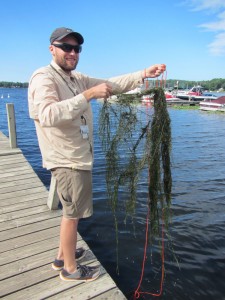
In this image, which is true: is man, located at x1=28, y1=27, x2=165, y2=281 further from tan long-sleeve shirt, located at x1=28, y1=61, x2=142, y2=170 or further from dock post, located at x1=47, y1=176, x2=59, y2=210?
dock post, located at x1=47, y1=176, x2=59, y2=210

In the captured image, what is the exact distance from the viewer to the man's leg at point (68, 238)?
3.01 metres

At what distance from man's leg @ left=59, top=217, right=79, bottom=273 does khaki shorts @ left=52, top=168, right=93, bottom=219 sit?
0.09 m

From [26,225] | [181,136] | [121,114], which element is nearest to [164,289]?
[26,225]

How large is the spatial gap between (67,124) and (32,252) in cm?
203

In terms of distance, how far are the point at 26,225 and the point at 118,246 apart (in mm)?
1781

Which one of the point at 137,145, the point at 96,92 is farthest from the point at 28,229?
the point at 96,92

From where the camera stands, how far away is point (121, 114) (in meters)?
3.27

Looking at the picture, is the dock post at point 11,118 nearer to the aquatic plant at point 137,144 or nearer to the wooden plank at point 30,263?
the wooden plank at point 30,263

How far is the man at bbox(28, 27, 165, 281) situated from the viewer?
247cm

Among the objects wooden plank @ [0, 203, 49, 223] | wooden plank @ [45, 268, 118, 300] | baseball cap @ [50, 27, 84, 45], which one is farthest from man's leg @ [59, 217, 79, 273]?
wooden plank @ [0, 203, 49, 223]

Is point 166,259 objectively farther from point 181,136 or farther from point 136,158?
point 181,136

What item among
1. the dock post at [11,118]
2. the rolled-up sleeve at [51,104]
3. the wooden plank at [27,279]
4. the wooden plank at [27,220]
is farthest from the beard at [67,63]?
the dock post at [11,118]

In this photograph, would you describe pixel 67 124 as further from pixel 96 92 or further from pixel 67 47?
pixel 67 47

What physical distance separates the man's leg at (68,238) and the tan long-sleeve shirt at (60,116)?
61 centimetres
